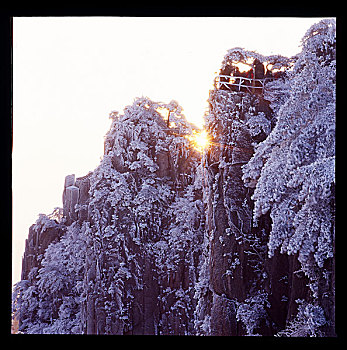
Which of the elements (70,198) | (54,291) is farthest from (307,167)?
(54,291)

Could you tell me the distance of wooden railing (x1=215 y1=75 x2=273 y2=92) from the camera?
5.00m

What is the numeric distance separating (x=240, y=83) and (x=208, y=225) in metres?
1.76

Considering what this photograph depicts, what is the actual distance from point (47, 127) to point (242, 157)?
7.50 ft

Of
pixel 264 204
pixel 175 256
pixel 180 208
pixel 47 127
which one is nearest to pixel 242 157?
pixel 264 204

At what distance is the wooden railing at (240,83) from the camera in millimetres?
5004

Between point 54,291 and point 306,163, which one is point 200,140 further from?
point 54,291

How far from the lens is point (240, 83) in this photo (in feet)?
16.7

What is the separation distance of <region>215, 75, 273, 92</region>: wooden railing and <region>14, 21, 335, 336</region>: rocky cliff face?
0.06 meters

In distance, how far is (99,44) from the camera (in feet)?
16.1

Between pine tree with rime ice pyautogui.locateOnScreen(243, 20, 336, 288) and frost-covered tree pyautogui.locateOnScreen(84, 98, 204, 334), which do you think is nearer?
pine tree with rime ice pyautogui.locateOnScreen(243, 20, 336, 288)

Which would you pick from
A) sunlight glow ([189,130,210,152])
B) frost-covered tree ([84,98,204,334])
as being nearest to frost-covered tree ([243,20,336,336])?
sunlight glow ([189,130,210,152])

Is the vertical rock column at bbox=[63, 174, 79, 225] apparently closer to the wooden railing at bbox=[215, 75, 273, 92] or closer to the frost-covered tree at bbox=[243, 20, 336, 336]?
the wooden railing at bbox=[215, 75, 273, 92]

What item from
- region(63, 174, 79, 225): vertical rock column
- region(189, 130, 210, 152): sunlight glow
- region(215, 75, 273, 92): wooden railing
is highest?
region(215, 75, 273, 92): wooden railing

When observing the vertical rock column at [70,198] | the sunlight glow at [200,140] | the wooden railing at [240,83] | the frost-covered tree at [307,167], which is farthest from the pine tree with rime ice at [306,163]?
the vertical rock column at [70,198]
